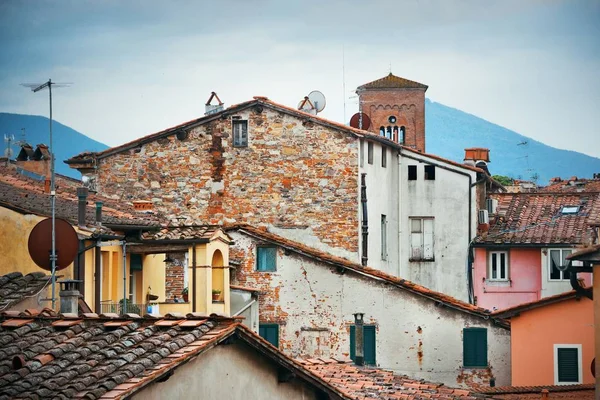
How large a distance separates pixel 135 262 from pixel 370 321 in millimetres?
7879

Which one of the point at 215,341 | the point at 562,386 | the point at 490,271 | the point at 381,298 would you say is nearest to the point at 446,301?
the point at 381,298

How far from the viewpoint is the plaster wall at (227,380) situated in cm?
1809

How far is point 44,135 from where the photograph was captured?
83.5 metres

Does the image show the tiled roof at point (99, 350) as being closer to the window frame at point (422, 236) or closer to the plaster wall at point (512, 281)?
the window frame at point (422, 236)

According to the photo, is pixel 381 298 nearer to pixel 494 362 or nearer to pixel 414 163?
pixel 494 362

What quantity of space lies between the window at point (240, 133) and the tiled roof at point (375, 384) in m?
13.5

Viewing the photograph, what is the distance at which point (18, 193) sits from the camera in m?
30.3

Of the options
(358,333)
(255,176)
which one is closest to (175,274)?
(358,333)

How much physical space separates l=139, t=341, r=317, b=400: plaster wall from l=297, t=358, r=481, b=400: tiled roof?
4.58 meters

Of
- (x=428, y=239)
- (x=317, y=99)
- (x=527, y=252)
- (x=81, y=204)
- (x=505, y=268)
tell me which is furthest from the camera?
(x=505, y=268)

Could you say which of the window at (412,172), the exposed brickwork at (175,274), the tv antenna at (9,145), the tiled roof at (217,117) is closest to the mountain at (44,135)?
the tv antenna at (9,145)

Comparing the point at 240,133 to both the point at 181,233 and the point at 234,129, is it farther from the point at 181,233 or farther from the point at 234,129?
the point at 181,233

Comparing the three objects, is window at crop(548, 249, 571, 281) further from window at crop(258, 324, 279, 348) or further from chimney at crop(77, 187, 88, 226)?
chimney at crop(77, 187, 88, 226)

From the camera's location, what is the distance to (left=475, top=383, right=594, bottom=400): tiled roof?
3136cm
